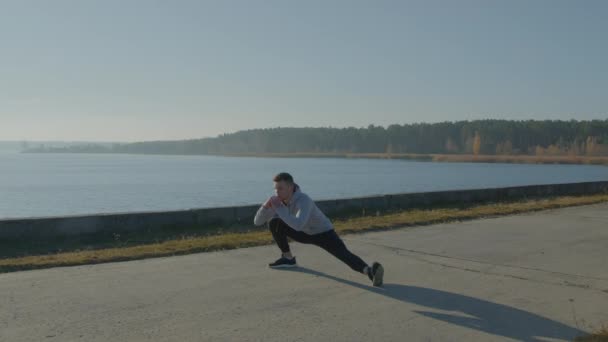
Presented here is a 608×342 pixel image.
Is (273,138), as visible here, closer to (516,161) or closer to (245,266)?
(516,161)

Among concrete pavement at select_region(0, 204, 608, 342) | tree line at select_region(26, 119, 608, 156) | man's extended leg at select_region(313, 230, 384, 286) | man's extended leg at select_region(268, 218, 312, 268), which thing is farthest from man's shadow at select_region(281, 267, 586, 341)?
tree line at select_region(26, 119, 608, 156)

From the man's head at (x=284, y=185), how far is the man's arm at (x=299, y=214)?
0.43ft

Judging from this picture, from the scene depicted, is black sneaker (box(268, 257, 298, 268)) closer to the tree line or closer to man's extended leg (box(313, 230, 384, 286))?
man's extended leg (box(313, 230, 384, 286))

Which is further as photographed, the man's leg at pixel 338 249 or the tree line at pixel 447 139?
the tree line at pixel 447 139

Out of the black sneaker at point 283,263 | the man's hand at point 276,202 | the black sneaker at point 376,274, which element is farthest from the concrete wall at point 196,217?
the black sneaker at point 376,274

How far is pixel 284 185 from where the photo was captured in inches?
265

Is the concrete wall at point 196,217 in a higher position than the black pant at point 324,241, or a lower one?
lower

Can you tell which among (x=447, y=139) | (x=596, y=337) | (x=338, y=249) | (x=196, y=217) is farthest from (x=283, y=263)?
(x=447, y=139)

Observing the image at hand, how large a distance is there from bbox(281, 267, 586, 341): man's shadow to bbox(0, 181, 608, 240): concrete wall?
5.56 metres

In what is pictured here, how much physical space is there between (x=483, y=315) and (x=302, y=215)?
2.11 m

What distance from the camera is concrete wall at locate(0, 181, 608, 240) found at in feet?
33.0

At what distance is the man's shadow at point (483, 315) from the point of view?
198 inches

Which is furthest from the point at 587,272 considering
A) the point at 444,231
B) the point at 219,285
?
the point at 219,285

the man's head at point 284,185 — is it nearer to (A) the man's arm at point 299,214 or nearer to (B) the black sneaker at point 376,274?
(A) the man's arm at point 299,214
